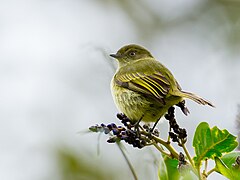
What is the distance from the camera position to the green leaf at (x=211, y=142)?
2.61 metres

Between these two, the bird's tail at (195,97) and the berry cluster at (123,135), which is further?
the bird's tail at (195,97)

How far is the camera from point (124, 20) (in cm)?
1133

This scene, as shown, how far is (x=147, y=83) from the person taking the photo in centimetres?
454

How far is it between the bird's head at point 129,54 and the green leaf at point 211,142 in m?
3.45

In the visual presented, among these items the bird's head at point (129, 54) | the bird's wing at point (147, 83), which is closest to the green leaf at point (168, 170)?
the bird's wing at point (147, 83)

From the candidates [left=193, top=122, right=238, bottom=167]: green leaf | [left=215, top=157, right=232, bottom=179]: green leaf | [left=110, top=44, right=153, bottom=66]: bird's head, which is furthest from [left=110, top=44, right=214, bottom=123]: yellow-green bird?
[left=215, top=157, right=232, bottom=179]: green leaf

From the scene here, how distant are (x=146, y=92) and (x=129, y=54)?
190 cm

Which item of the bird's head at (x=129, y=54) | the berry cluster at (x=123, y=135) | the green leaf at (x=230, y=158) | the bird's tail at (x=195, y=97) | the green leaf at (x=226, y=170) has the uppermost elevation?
the bird's head at (x=129, y=54)

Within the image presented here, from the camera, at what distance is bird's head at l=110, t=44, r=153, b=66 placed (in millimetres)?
6152

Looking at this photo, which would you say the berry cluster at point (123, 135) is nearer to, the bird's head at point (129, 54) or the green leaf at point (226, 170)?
the green leaf at point (226, 170)

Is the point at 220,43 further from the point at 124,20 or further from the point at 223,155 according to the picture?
the point at 223,155

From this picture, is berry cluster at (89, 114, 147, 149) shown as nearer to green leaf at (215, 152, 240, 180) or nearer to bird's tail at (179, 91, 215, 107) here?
green leaf at (215, 152, 240, 180)

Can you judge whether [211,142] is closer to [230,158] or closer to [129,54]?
[230,158]

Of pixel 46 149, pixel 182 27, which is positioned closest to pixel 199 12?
pixel 182 27
